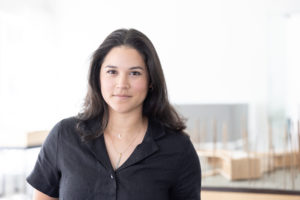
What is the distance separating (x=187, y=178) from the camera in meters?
1.06

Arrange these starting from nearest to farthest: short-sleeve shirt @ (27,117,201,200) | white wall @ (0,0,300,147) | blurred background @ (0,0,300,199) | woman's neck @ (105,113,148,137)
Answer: short-sleeve shirt @ (27,117,201,200) < woman's neck @ (105,113,148,137) < blurred background @ (0,0,300,199) < white wall @ (0,0,300,147)

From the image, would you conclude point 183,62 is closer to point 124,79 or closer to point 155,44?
point 155,44

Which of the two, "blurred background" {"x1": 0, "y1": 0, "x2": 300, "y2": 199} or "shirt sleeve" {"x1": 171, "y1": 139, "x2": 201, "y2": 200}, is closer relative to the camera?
"shirt sleeve" {"x1": 171, "y1": 139, "x2": 201, "y2": 200}

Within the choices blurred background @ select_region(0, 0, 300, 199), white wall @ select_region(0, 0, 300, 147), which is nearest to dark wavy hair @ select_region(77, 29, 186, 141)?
blurred background @ select_region(0, 0, 300, 199)

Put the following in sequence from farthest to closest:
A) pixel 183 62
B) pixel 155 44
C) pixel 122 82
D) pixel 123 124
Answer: pixel 155 44 → pixel 183 62 → pixel 123 124 → pixel 122 82

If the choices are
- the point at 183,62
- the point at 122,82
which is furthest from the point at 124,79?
the point at 183,62

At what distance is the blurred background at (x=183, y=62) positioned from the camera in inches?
131

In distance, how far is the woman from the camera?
1011 millimetres

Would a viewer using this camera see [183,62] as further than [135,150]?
Answer: Yes

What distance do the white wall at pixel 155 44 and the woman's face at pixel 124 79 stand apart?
2609mm

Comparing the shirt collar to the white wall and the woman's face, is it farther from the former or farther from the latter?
the white wall

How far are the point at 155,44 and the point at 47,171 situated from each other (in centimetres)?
303

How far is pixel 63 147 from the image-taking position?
1.06 m

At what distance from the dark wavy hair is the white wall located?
2.46 meters
